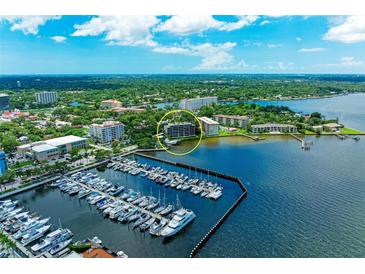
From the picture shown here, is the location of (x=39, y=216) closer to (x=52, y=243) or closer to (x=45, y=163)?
(x=52, y=243)

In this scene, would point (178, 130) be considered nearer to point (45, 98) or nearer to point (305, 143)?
point (305, 143)

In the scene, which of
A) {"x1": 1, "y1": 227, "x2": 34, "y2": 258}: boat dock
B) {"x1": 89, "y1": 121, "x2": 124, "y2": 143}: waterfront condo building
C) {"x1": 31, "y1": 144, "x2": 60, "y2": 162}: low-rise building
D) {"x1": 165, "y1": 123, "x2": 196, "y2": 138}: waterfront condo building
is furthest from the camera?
{"x1": 165, "y1": 123, "x2": 196, "y2": 138}: waterfront condo building

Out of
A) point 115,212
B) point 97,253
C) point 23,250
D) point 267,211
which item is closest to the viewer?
point 97,253

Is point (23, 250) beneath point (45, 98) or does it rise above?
beneath

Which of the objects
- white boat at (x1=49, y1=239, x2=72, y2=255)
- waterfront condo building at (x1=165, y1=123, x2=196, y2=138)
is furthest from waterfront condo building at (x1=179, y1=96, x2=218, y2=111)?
white boat at (x1=49, y1=239, x2=72, y2=255)

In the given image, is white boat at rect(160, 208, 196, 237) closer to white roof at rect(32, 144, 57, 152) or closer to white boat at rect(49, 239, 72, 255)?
white boat at rect(49, 239, 72, 255)

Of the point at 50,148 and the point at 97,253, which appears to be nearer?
the point at 97,253

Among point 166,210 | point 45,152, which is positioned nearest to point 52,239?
point 166,210
